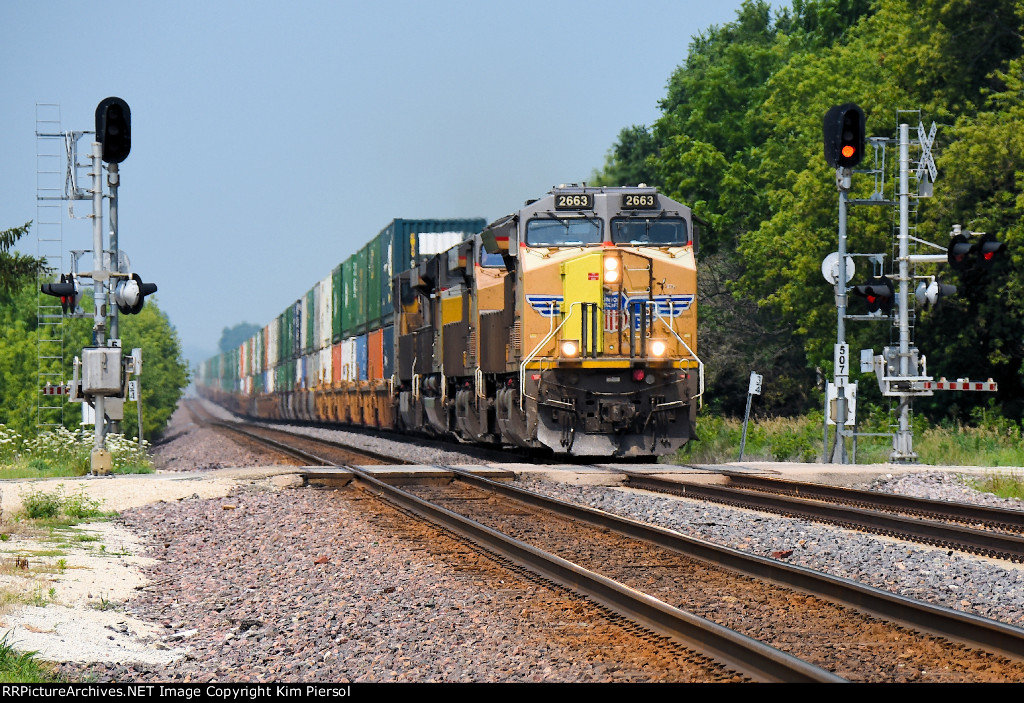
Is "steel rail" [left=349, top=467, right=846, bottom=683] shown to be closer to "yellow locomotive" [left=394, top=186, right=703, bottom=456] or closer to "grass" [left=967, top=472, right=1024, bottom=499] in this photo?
"yellow locomotive" [left=394, top=186, right=703, bottom=456]

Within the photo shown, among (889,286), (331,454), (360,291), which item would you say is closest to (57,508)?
(331,454)

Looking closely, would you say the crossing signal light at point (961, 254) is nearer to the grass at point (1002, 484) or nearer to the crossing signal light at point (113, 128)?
the grass at point (1002, 484)

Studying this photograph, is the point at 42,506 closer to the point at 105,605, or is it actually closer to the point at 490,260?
the point at 105,605

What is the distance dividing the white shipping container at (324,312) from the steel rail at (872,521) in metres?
30.5

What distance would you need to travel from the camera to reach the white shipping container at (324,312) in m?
46.3

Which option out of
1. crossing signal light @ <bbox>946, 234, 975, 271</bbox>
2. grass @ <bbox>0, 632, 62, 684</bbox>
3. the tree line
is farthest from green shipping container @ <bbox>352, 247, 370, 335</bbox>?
grass @ <bbox>0, 632, 62, 684</bbox>

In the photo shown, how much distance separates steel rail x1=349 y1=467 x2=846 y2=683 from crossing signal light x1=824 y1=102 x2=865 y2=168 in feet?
37.8

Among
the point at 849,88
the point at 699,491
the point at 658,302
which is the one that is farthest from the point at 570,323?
the point at 849,88

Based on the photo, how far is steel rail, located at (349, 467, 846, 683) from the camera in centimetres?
602

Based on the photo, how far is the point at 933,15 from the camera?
3534 centimetres

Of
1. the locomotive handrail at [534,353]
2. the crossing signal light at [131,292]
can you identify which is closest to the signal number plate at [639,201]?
the locomotive handrail at [534,353]

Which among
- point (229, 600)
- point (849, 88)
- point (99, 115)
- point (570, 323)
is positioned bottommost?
point (229, 600)

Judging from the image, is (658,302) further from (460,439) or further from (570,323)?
(460,439)

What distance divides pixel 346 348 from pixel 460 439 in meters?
16.8
